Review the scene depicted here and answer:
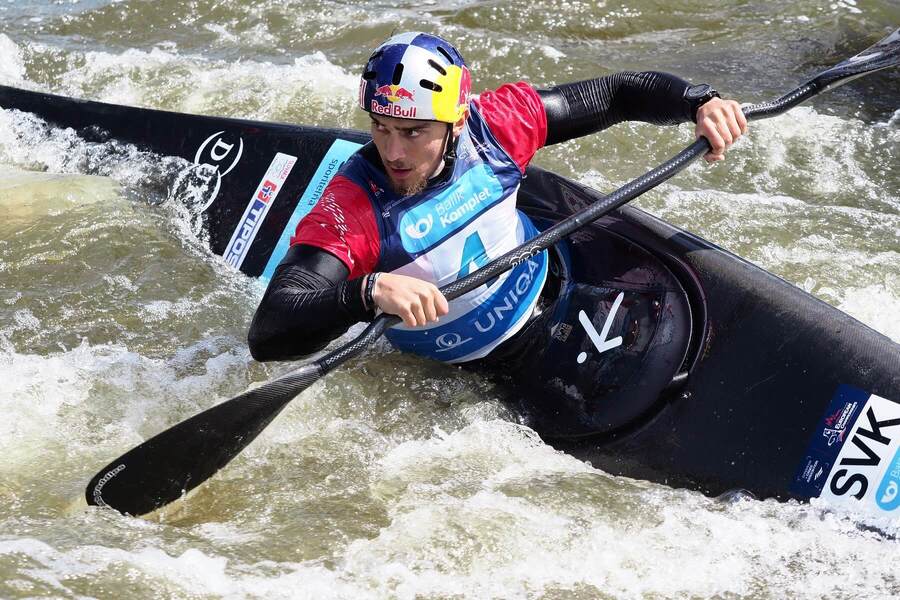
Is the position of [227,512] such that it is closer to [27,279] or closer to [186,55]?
[27,279]

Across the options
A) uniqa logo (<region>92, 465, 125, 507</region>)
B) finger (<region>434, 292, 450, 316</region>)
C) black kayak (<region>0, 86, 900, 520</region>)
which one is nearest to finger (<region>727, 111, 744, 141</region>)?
black kayak (<region>0, 86, 900, 520</region>)

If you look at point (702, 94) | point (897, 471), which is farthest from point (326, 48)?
point (897, 471)

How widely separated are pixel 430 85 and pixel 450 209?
0.39 m

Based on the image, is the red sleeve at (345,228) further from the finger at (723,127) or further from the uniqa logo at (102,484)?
the finger at (723,127)

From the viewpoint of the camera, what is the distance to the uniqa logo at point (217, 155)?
457 cm

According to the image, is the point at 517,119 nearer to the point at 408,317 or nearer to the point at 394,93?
the point at 394,93

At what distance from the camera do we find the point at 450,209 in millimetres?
3047

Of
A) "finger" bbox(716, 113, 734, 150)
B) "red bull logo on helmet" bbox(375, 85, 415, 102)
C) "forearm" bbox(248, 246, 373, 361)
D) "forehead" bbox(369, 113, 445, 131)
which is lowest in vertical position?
"forearm" bbox(248, 246, 373, 361)

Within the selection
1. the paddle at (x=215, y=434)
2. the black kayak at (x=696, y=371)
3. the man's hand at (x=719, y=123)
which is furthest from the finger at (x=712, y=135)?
the paddle at (x=215, y=434)

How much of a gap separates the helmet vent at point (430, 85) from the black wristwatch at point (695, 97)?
100 centimetres

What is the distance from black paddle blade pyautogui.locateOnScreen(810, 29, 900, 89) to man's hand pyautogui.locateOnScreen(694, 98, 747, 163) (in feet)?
2.02

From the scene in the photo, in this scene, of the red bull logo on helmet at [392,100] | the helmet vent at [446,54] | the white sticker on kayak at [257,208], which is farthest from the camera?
the white sticker on kayak at [257,208]

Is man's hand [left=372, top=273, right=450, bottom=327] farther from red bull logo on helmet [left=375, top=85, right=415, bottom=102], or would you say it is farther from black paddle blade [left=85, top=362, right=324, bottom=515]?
red bull logo on helmet [left=375, top=85, right=415, bottom=102]

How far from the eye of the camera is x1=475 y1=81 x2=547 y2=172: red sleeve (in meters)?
3.34
